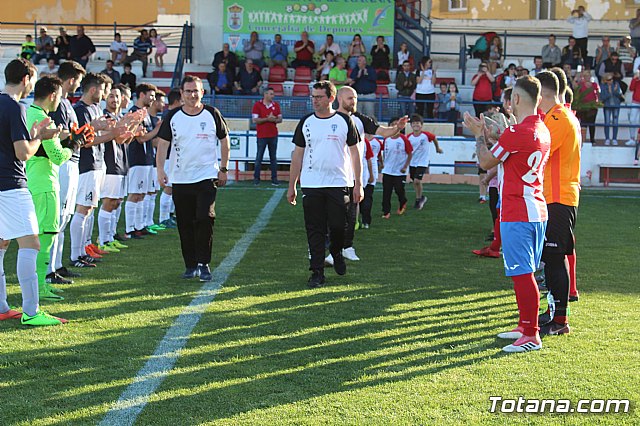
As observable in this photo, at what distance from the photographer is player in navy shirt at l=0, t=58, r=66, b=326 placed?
6.63 metres

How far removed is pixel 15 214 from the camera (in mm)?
6801

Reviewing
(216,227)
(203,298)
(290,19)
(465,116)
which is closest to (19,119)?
(203,298)

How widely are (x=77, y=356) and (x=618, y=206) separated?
13433 mm

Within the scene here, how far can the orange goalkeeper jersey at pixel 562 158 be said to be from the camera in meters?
7.00

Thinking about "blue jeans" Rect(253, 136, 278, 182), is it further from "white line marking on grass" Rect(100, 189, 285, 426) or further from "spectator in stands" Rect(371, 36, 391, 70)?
"white line marking on grass" Rect(100, 189, 285, 426)

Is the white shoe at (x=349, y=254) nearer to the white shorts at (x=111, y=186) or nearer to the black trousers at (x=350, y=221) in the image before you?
the black trousers at (x=350, y=221)

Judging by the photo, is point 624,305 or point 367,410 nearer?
point 367,410

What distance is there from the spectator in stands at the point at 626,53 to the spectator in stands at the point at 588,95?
370 centimetres

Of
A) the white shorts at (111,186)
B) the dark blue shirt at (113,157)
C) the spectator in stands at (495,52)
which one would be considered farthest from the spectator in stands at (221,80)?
the white shorts at (111,186)

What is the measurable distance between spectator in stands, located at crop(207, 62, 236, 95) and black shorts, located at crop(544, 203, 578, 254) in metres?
18.0

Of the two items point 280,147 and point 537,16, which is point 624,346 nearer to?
point 280,147

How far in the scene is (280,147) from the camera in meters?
22.5

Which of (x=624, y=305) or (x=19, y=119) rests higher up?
(x=19, y=119)

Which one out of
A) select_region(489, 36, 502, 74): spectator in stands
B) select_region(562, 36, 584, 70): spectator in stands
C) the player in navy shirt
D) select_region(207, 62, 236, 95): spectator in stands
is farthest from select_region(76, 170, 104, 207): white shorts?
select_region(562, 36, 584, 70): spectator in stands
